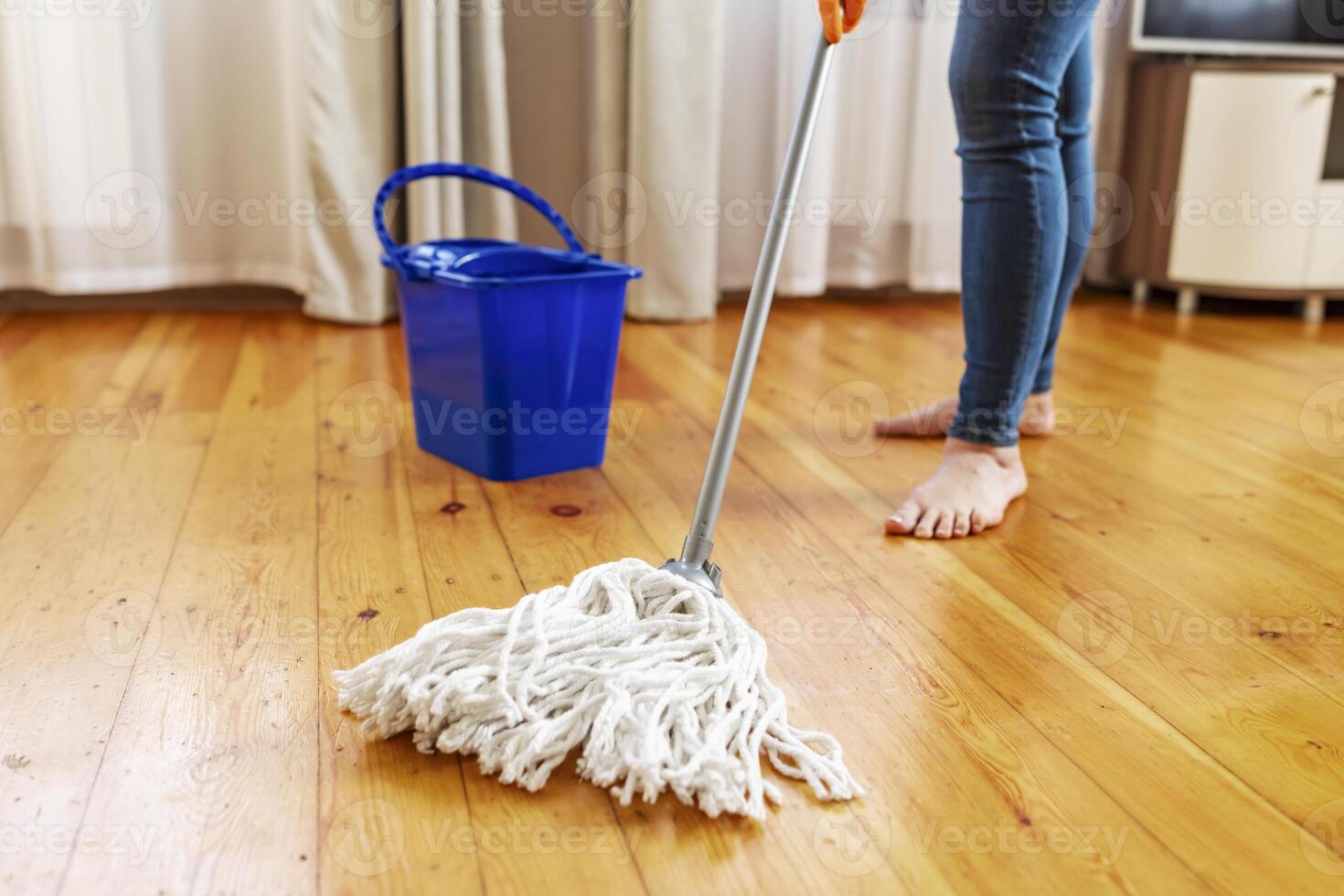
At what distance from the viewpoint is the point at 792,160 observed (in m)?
0.93

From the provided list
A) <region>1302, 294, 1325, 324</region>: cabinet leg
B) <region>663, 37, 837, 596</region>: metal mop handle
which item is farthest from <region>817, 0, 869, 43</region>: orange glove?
<region>1302, 294, 1325, 324</region>: cabinet leg

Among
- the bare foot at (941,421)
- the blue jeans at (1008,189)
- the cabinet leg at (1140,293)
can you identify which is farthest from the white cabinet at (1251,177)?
the blue jeans at (1008,189)

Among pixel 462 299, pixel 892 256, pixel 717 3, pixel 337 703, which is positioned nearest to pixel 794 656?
pixel 337 703

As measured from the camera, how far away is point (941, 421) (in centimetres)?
145

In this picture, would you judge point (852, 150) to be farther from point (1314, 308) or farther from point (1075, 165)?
point (1075, 165)

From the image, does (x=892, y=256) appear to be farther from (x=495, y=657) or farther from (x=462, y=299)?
(x=495, y=657)

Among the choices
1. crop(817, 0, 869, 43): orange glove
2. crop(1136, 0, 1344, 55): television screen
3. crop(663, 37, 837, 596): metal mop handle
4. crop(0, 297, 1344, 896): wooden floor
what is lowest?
crop(0, 297, 1344, 896): wooden floor

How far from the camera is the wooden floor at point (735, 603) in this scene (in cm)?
63

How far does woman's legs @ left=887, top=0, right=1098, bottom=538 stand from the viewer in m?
1.07

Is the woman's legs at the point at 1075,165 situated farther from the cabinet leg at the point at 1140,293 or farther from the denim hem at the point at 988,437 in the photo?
the cabinet leg at the point at 1140,293

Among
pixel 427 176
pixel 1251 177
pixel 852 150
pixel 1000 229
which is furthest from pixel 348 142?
pixel 1251 177

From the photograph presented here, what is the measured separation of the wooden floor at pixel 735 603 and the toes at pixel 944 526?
0.11 ft

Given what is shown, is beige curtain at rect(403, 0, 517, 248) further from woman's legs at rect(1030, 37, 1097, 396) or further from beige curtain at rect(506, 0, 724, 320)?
woman's legs at rect(1030, 37, 1097, 396)

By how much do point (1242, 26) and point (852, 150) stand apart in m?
0.80
